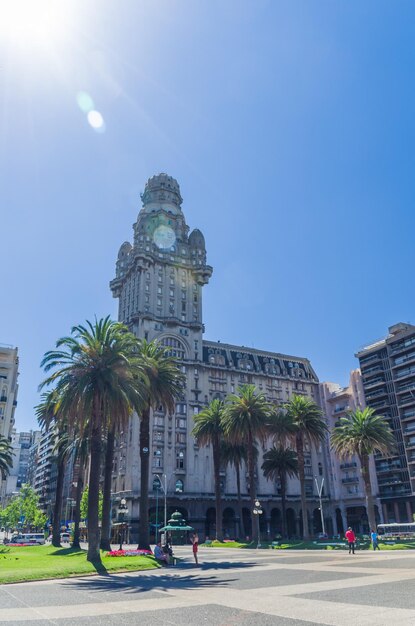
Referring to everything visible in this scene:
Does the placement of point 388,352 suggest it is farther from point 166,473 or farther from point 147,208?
point 147,208

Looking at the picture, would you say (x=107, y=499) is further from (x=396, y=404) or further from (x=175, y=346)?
(x=396, y=404)

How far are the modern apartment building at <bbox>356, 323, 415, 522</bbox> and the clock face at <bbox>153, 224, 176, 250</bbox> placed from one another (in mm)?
48741

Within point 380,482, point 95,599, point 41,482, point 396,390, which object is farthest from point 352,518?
point 41,482

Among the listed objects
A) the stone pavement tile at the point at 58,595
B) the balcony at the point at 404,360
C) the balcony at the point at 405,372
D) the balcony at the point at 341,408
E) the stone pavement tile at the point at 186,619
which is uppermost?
the balcony at the point at 404,360

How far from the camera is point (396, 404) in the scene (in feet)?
A: 287

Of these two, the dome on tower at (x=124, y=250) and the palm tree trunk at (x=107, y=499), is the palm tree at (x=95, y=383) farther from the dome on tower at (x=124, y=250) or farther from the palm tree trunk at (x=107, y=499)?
the dome on tower at (x=124, y=250)

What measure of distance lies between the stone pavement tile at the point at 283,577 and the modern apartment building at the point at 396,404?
214 feet

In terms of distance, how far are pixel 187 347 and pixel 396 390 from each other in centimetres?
4089

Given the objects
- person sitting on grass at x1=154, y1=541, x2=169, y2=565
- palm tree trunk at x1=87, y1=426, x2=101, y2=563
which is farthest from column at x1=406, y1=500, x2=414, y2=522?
palm tree trunk at x1=87, y1=426, x2=101, y2=563

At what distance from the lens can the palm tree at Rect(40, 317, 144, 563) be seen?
1281 inches

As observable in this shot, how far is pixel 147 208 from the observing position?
369ft

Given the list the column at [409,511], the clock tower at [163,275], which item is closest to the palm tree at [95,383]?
the clock tower at [163,275]

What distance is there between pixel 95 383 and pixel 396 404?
69.9 m

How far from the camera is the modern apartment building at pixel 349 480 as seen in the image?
307ft
